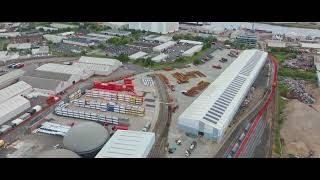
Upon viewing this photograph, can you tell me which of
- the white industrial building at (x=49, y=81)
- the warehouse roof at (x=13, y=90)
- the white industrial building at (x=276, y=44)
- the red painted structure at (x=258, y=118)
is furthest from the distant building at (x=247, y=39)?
the warehouse roof at (x=13, y=90)

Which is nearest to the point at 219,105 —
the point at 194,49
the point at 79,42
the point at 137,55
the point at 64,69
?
the point at 64,69

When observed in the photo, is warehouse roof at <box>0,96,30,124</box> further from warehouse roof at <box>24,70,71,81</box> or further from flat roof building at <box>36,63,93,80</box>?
flat roof building at <box>36,63,93,80</box>

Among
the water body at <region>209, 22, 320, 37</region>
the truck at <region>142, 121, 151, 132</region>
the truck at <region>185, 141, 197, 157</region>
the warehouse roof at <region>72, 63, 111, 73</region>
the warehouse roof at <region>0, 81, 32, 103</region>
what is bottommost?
the truck at <region>185, 141, 197, 157</region>

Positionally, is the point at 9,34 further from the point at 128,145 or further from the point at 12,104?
the point at 128,145

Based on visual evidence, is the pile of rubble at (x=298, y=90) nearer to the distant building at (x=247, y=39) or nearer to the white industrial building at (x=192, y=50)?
the white industrial building at (x=192, y=50)

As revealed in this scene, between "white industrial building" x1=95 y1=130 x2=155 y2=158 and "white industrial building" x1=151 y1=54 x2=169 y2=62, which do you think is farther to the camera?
"white industrial building" x1=151 y1=54 x2=169 y2=62

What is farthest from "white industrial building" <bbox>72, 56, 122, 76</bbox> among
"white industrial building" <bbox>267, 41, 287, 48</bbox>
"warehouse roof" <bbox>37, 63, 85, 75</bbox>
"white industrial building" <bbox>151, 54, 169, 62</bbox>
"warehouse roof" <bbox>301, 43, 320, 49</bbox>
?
"warehouse roof" <bbox>301, 43, 320, 49</bbox>

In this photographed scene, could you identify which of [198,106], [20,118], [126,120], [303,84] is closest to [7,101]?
[20,118]
